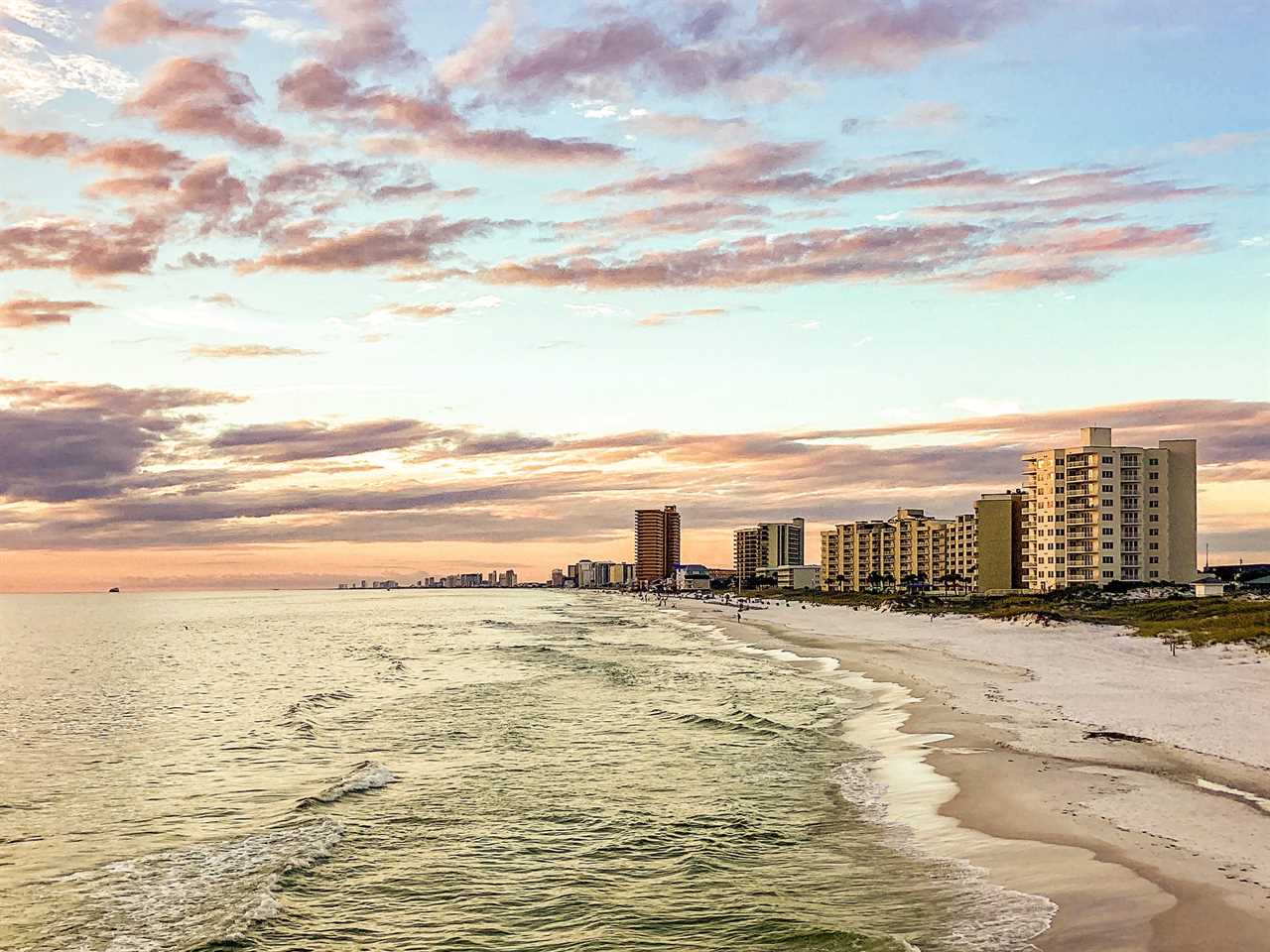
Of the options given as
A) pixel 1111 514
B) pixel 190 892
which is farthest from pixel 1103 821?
pixel 1111 514

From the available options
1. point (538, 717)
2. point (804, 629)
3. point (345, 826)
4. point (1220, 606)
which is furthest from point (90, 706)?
point (1220, 606)

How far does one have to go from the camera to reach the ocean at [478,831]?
16078 millimetres

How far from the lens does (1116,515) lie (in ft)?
505

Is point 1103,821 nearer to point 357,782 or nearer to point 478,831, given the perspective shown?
point 478,831

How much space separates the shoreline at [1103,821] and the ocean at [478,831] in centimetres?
106

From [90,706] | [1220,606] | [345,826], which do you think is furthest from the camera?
[1220,606]

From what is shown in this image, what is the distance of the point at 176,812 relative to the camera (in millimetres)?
25656

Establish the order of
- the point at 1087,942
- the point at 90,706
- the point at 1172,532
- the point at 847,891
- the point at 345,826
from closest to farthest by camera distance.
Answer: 1. the point at 1087,942
2. the point at 847,891
3. the point at 345,826
4. the point at 90,706
5. the point at 1172,532

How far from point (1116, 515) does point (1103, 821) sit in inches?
5899

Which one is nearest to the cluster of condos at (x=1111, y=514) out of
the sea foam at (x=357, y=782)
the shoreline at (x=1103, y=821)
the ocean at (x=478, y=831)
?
the ocean at (x=478, y=831)

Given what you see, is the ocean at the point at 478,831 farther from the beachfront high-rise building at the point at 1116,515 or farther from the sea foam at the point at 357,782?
the beachfront high-rise building at the point at 1116,515

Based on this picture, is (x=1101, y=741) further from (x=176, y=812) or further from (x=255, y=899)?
(x=176, y=812)

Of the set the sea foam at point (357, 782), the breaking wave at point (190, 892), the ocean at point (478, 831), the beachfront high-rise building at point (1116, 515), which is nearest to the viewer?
the ocean at point (478, 831)

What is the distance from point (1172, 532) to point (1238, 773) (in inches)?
5961
